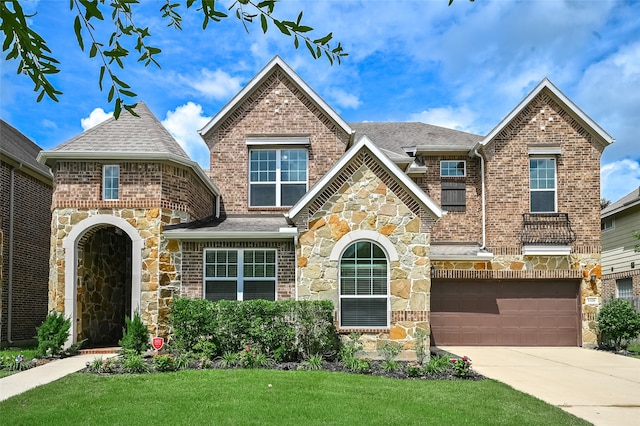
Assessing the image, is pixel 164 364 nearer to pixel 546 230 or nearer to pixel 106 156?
pixel 106 156

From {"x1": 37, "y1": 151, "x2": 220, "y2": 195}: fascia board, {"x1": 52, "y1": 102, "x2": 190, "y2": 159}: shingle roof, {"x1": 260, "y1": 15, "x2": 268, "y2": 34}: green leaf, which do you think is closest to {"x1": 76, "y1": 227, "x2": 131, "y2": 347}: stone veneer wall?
{"x1": 37, "y1": 151, "x2": 220, "y2": 195}: fascia board

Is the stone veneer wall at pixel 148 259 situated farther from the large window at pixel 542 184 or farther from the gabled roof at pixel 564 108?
the large window at pixel 542 184

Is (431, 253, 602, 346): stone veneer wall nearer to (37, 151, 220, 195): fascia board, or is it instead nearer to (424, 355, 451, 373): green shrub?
(424, 355, 451, 373): green shrub

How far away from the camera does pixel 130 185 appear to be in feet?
48.9

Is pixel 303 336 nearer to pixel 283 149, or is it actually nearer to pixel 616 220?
pixel 283 149

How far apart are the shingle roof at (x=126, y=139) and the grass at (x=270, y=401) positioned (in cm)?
636

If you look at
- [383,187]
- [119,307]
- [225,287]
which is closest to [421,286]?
[383,187]

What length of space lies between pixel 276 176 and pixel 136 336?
21.4 ft

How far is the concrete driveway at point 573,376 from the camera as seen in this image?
9086 millimetres

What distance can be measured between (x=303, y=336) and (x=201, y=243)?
411 centimetres

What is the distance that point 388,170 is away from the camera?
13.7 meters

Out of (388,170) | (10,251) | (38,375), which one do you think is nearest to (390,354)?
(388,170)

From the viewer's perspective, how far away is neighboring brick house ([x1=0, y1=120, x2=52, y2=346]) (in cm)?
1719

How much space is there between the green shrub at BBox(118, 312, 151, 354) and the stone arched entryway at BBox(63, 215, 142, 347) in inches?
24.2
